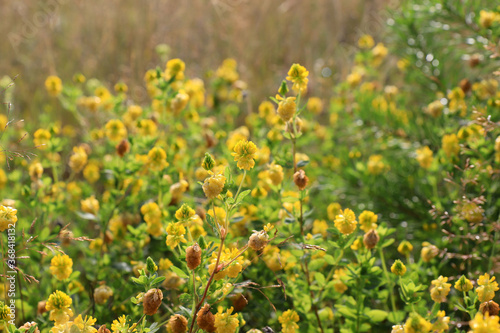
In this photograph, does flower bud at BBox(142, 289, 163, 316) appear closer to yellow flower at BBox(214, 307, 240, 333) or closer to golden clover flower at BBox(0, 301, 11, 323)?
yellow flower at BBox(214, 307, 240, 333)

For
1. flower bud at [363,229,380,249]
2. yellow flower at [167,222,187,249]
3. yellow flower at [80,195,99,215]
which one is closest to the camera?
yellow flower at [167,222,187,249]

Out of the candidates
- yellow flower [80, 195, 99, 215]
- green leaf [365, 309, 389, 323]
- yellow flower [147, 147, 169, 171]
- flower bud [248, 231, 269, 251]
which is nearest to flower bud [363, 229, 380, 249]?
green leaf [365, 309, 389, 323]

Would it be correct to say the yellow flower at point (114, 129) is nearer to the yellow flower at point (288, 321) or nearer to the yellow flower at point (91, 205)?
Answer: the yellow flower at point (91, 205)

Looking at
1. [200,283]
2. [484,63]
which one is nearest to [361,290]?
[200,283]

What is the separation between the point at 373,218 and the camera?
3.22 feet

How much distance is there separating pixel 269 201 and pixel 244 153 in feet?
1.46

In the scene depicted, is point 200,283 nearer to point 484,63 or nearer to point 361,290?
point 361,290

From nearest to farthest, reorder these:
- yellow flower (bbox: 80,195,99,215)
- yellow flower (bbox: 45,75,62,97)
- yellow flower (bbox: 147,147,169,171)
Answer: yellow flower (bbox: 147,147,169,171), yellow flower (bbox: 80,195,99,215), yellow flower (bbox: 45,75,62,97)

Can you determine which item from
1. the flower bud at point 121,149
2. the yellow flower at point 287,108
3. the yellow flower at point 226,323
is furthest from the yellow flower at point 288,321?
the flower bud at point 121,149

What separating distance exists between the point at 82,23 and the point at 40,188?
2.36 m

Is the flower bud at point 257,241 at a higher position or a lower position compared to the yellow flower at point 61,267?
higher

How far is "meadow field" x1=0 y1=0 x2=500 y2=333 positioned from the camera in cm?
83

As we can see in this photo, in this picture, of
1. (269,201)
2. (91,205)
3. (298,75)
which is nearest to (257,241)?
(298,75)

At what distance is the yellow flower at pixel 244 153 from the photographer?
2.58ft
